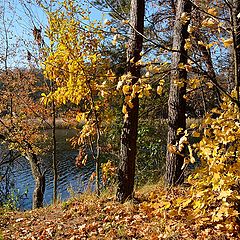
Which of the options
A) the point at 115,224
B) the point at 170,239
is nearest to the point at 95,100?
the point at 115,224

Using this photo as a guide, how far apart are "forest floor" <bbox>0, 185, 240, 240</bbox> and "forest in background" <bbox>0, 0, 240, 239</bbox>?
11 cm

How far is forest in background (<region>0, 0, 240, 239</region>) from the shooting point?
273 centimetres

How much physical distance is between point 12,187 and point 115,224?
10.6 m

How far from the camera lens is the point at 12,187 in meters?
13.4

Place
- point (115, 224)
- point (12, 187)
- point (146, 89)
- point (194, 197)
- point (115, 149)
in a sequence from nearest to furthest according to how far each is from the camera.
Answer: point (146, 89)
point (194, 197)
point (115, 224)
point (115, 149)
point (12, 187)

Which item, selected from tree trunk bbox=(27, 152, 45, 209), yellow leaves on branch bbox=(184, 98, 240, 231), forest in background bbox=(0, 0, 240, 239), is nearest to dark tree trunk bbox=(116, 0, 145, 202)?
forest in background bbox=(0, 0, 240, 239)

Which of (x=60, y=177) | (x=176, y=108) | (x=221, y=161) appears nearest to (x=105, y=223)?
(x=221, y=161)

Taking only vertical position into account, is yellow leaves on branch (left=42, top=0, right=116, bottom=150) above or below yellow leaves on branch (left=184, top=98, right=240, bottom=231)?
above

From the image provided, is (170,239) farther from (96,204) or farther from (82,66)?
(82,66)

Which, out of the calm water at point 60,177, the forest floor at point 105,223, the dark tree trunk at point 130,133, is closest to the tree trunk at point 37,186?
the calm water at point 60,177

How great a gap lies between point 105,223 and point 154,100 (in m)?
5.55

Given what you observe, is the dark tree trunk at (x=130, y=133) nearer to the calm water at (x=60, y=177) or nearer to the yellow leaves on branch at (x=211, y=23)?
the yellow leaves on branch at (x=211, y=23)

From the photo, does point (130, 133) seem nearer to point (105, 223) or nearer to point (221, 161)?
point (105, 223)

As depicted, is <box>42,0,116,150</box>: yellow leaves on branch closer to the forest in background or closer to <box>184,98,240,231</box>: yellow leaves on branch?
the forest in background
